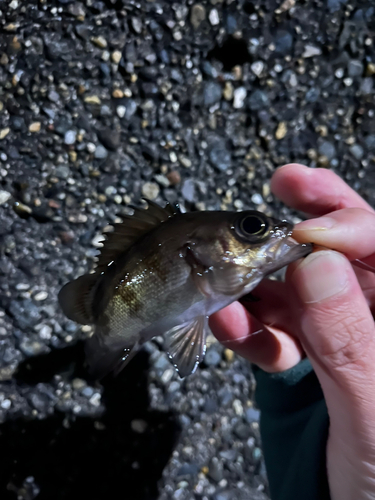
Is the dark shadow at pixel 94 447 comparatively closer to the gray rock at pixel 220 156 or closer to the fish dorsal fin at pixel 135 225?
the fish dorsal fin at pixel 135 225

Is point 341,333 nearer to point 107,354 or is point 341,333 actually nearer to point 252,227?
point 252,227

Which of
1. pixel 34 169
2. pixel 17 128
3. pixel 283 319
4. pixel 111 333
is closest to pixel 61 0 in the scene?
pixel 17 128

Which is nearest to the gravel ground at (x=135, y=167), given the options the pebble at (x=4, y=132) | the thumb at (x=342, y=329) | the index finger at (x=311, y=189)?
the pebble at (x=4, y=132)

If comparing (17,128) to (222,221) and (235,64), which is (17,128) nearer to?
(235,64)

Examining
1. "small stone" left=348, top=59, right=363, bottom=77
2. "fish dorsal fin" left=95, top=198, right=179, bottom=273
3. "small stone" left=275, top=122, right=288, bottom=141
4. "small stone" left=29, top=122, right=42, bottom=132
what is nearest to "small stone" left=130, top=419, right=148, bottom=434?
"fish dorsal fin" left=95, top=198, right=179, bottom=273

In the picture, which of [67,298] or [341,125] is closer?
[67,298]

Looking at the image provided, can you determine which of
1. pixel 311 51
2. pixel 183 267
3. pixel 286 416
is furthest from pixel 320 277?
pixel 311 51
